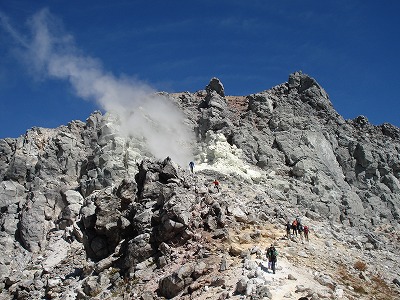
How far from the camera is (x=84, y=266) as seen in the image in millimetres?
35750

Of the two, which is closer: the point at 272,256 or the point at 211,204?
the point at 272,256

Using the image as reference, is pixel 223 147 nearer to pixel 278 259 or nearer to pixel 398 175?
pixel 398 175

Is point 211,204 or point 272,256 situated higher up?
point 211,204

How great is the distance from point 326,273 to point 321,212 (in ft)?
64.7

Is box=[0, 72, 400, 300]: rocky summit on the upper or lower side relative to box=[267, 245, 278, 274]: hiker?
upper

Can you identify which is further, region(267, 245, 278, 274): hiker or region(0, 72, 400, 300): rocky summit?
region(0, 72, 400, 300): rocky summit

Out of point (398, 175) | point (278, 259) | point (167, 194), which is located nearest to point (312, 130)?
point (398, 175)

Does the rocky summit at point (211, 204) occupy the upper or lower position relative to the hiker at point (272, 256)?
Answer: upper

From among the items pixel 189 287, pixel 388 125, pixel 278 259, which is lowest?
pixel 189 287

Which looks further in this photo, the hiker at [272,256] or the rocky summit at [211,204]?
the rocky summit at [211,204]

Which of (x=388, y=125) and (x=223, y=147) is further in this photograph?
(x=388, y=125)

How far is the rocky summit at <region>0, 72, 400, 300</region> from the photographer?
28.8 m

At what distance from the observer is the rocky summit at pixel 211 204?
2881 centimetres

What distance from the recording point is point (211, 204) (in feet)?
111
